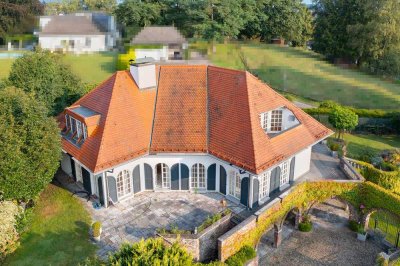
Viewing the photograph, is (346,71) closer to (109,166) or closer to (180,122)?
(180,122)

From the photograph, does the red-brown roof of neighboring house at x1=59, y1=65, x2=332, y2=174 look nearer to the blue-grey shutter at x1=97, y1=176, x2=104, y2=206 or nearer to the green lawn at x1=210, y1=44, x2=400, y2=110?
the blue-grey shutter at x1=97, y1=176, x2=104, y2=206

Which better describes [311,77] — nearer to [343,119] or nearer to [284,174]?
[343,119]

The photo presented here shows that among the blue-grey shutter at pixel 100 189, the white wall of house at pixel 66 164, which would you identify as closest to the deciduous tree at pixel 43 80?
the white wall of house at pixel 66 164

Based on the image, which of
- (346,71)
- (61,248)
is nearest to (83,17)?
(346,71)

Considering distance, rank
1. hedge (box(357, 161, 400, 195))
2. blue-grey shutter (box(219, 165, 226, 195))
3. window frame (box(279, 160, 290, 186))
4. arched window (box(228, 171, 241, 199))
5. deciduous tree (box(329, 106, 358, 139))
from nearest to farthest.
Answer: arched window (box(228, 171, 241, 199)), blue-grey shutter (box(219, 165, 226, 195)), window frame (box(279, 160, 290, 186)), hedge (box(357, 161, 400, 195)), deciduous tree (box(329, 106, 358, 139))

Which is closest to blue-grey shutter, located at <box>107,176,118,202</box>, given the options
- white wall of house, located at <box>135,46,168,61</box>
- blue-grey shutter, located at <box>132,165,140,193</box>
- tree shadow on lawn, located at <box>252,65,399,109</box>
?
blue-grey shutter, located at <box>132,165,140,193</box>
